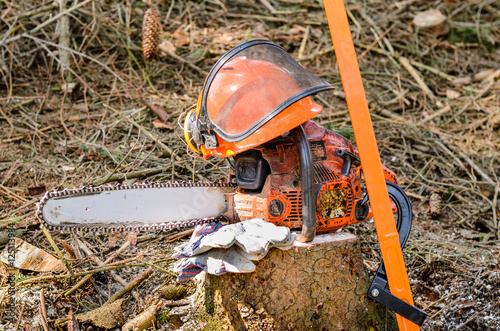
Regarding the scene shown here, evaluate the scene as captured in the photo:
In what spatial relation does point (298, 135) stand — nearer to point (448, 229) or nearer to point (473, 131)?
point (448, 229)

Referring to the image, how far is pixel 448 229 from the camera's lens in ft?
11.4

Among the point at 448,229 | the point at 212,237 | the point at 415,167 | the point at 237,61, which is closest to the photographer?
the point at 212,237

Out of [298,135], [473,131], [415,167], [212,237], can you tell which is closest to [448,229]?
[415,167]

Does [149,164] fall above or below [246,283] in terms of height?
below

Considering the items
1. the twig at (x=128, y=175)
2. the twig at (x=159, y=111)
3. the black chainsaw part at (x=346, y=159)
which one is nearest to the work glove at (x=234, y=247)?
the black chainsaw part at (x=346, y=159)

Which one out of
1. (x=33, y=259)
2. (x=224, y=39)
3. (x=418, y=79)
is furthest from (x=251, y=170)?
(x=418, y=79)

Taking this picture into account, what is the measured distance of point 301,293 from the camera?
2.23 meters

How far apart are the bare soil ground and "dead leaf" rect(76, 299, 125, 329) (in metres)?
0.06

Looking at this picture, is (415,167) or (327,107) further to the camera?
(327,107)

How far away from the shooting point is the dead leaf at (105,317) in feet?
7.65

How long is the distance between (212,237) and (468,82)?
14.2 ft

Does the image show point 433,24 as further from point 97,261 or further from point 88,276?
point 88,276

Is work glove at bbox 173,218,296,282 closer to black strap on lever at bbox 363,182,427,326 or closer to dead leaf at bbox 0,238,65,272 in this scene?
black strap on lever at bbox 363,182,427,326

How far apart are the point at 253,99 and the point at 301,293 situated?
0.96 metres
